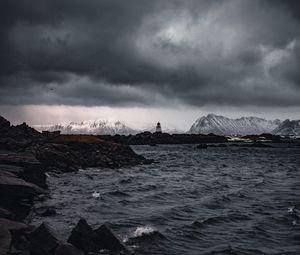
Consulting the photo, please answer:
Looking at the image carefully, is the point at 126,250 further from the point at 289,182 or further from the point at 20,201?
the point at 289,182

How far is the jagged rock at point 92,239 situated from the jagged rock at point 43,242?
1.69 meters

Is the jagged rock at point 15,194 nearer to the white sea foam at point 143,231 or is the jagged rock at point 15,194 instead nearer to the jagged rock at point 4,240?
the white sea foam at point 143,231

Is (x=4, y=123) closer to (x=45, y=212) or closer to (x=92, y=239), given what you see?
(x=45, y=212)

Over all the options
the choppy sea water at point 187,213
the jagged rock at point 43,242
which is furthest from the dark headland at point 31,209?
the choppy sea water at point 187,213

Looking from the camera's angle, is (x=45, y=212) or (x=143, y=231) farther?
(x=45, y=212)

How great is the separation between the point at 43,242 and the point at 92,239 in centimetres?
271

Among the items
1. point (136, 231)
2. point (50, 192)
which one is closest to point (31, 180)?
point (50, 192)

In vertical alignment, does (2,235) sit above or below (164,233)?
above

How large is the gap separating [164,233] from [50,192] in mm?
15527

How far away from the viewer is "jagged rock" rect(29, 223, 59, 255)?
14.3 m

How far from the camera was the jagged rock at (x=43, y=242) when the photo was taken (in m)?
14.3

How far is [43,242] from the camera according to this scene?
14586 mm

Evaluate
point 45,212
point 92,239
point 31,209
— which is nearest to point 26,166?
point 31,209

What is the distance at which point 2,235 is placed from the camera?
46.6ft
